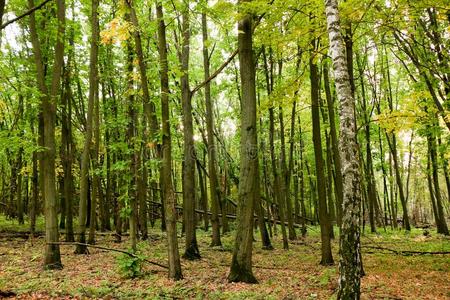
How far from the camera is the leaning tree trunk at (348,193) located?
5.52 metres

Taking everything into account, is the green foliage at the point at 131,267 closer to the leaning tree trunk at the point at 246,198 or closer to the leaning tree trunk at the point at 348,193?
the leaning tree trunk at the point at 246,198

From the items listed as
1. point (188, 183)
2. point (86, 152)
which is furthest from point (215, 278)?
point (86, 152)

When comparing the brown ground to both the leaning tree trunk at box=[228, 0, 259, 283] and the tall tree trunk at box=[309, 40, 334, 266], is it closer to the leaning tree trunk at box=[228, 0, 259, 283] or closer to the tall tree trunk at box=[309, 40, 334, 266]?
the leaning tree trunk at box=[228, 0, 259, 283]

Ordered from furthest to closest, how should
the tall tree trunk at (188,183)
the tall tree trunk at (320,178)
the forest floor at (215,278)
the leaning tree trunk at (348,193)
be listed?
the tall tree trunk at (188,183) → the tall tree trunk at (320,178) → the forest floor at (215,278) → the leaning tree trunk at (348,193)

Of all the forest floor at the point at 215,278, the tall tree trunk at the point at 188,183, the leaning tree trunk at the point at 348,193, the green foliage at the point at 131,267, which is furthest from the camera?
the tall tree trunk at the point at 188,183

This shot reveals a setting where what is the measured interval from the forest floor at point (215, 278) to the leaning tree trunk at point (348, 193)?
87.9 inches

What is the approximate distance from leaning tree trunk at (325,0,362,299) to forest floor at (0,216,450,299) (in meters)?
2.23

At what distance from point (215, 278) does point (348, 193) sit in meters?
4.96

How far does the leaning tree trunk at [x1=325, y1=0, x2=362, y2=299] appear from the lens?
552 cm

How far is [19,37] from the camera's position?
18.9m

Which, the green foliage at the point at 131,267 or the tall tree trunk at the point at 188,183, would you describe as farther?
the tall tree trunk at the point at 188,183

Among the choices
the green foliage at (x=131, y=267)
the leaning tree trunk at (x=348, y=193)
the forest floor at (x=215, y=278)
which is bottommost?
the forest floor at (x=215, y=278)

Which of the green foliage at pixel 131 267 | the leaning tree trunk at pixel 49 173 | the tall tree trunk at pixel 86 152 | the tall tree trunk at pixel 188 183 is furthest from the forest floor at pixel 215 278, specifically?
the tall tree trunk at pixel 86 152

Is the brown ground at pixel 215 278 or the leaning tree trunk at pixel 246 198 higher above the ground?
the leaning tree trunk at pixel 246 198
